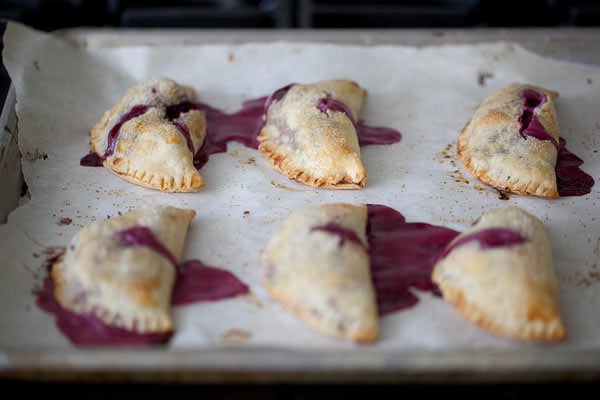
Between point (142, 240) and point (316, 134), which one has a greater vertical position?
point (316, 134)

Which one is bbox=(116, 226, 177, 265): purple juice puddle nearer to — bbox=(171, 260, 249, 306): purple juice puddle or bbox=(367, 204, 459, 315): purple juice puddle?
bbox=(171, 260, 249, 306): purple juice puddle

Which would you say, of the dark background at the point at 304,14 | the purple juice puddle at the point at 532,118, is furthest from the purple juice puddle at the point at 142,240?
the dark background at the point at 304,14

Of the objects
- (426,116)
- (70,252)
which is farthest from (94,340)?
(426,116)

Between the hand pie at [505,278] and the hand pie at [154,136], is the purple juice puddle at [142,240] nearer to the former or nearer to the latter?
the hand pie at [154,136]

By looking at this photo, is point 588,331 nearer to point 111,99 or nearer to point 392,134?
point 392,134

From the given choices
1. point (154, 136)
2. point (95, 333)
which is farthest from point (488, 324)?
point (154, 136)

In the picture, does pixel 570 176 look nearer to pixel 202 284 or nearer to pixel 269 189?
pixel 269 189

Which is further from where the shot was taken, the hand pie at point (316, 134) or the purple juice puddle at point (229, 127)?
the purple juice puddle at point (229, 127)
